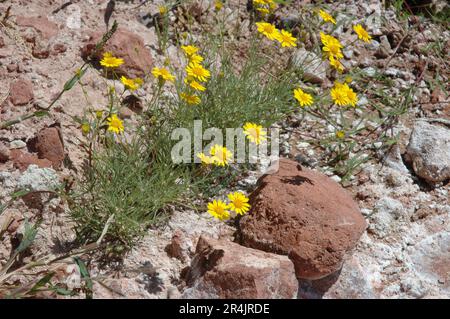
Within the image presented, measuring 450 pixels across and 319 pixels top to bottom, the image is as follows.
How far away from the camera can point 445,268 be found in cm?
316

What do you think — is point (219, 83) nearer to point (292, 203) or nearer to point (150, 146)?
point (150, 146)

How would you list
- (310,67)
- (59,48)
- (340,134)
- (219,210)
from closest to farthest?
(219,210) < (340,134) < (59,48) < (310,67)

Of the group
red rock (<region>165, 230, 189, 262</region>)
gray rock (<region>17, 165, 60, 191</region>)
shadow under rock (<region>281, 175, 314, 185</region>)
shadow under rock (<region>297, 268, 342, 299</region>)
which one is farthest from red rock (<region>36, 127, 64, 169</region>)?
shadow under rock (<region>297, 268, 342, 299</region>)

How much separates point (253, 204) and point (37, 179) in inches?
44.2

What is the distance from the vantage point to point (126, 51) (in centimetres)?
368

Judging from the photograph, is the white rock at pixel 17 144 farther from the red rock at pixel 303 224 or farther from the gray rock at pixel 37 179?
the red rock at pixel 303 224

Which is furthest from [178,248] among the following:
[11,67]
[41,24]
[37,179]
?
[41,24]

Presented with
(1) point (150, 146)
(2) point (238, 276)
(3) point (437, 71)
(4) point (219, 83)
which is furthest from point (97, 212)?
(3) point (437, 71)

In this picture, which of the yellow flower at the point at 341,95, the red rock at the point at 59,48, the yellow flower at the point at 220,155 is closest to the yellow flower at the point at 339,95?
the yellow flower at the point at 341,95

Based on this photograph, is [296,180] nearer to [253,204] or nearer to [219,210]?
[253,204]

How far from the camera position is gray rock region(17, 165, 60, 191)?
298cm

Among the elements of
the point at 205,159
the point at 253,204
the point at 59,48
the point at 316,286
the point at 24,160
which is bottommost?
the point at 316,286

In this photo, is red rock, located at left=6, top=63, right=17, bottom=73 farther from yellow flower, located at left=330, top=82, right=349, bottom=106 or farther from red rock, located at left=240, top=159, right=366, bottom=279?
yellow flower, located at left=330, top=82, right=349, bottom=106

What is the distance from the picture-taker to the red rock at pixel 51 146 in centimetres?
315
